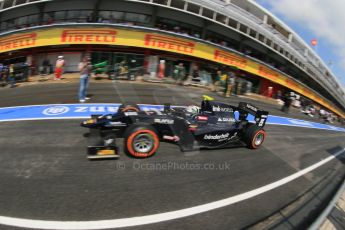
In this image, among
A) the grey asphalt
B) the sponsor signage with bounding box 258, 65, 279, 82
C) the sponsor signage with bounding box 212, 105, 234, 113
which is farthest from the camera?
the sponsor signage with bounding box 258, 65, 279, 82

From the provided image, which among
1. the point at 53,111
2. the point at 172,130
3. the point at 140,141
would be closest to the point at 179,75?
the point at 53,111

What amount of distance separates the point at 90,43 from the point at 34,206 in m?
18.7

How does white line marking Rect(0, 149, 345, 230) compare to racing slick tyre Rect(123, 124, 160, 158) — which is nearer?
white line marking Rect(0, 149, 345, 230)

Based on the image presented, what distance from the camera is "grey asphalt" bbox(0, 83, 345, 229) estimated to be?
4342 mm

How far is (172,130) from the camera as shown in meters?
6.76

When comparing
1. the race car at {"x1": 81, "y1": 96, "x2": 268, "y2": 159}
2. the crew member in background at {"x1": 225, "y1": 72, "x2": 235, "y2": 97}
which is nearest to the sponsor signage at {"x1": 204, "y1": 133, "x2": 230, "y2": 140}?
the race car at {"x1": 81, "y1": 96, "x2": 268, "y2": 159}

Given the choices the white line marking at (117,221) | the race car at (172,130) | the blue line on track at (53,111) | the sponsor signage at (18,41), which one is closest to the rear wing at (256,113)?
the race car at (172,130)

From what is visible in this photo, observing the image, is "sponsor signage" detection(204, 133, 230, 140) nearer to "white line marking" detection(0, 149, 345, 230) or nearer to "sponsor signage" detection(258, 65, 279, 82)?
"white line marking" detection(0, 149, 345, 230)

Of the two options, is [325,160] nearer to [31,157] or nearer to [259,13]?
[31,157]

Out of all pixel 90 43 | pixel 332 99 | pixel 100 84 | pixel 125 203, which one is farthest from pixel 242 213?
pixel 332 99

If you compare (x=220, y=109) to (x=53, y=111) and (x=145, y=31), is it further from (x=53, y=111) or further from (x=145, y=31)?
(x=145, y=31)

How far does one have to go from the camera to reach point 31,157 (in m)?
5.98

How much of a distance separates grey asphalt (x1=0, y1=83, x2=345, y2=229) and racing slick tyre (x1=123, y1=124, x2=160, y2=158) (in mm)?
204

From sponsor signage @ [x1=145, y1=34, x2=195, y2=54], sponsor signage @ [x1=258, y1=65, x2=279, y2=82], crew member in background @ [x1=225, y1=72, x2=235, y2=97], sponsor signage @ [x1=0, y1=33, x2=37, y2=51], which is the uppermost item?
sponsor signage @ [x1=145, y1=34, x2=195, y2=54]
